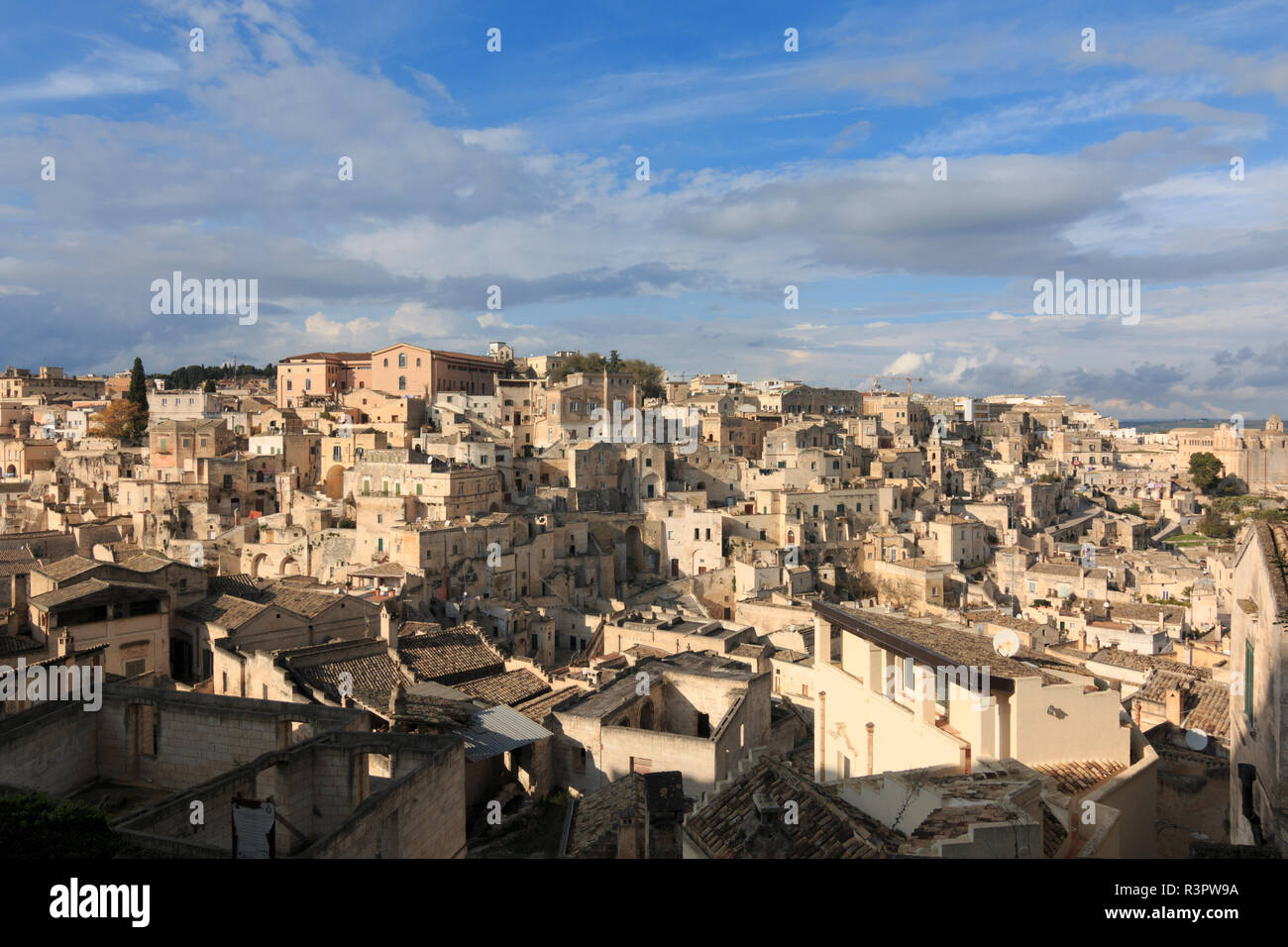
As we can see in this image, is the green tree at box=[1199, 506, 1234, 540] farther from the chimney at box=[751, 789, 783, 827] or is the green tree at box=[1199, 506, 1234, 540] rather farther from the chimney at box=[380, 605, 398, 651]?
the chimney at box=[751, 789, 783, 827]

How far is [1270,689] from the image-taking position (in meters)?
7.75

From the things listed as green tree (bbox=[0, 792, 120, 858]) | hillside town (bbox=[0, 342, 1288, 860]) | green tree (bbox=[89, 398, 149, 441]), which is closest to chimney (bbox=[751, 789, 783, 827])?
hillside town (bbox=[0, 342, 1288, 860])

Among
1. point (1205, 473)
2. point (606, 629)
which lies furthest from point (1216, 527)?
point (606, 629)

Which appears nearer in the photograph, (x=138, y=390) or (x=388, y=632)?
(x=388, y=632)

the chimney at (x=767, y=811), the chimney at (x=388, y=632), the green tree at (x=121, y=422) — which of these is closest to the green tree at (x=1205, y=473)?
the chimney at (x=388, y=632)

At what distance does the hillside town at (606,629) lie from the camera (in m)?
9.09

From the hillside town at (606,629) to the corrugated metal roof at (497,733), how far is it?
0.26ft

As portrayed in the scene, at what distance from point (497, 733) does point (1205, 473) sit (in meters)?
87.0

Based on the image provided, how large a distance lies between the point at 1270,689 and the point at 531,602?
30048 mm

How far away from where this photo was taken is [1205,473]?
82312mm

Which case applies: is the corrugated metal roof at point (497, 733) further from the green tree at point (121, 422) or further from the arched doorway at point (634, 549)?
the green tree at point (121, 422)

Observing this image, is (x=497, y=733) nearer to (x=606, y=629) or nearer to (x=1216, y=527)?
(x=606, y=629)

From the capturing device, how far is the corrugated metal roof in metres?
16.0
